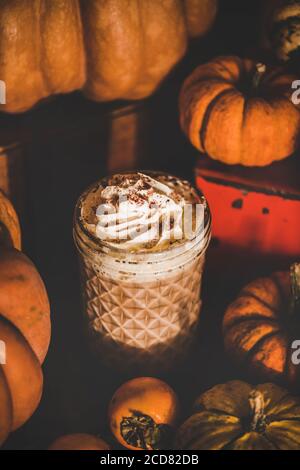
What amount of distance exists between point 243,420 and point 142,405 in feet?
0.72

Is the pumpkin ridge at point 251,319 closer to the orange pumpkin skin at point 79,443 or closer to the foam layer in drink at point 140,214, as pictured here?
the foam layer in drink at point 140,214

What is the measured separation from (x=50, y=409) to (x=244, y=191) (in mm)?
758

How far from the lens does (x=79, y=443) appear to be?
119cm

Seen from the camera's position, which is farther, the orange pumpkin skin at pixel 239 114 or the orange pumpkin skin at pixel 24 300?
the orange pumpkin skin at pixel 239 114

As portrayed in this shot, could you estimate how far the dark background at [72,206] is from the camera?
4.82ft

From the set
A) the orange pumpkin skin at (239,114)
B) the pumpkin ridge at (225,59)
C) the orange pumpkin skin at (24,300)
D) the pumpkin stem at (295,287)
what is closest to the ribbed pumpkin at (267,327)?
the pumpkin stem at (295,287)

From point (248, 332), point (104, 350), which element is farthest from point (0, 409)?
point (248, 332)

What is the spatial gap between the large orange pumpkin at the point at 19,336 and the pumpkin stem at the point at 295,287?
22.8 inches

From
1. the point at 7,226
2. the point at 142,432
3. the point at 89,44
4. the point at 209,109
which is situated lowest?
the point at 142,432

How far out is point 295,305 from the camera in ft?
4.56

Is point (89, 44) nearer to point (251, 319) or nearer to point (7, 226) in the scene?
point (7, 226)

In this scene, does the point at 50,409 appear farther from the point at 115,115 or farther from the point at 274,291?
the point at 115,115

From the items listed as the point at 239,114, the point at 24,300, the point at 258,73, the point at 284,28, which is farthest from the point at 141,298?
the point at 284,28

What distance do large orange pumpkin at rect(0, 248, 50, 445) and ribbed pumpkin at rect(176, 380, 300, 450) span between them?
0.34 metres
